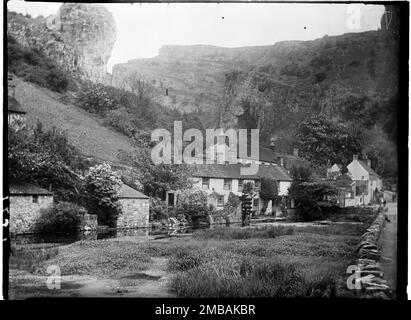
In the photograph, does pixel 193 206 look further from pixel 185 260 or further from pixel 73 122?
pixel 73 122

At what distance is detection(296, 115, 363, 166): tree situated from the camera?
22.1 ft

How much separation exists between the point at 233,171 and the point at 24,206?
2726 mm

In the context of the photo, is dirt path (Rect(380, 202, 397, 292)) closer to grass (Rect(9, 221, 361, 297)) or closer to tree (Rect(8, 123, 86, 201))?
grass (Rect(9, 221, 361, 297))

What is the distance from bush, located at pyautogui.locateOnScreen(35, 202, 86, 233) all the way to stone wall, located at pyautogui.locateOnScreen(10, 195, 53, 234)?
78 mm

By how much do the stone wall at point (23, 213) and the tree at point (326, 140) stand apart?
143 inches

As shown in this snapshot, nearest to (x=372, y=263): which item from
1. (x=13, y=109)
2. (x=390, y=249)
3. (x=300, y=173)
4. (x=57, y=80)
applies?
(x=390, y=249)

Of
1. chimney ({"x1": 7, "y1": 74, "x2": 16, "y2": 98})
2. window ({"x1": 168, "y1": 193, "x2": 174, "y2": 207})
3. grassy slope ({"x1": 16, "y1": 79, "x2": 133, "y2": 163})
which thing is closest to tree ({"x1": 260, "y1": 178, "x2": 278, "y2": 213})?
window ({"x1": 168, "y1": 193, "x2": 174, "y2": 207})

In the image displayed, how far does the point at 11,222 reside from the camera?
247 inches

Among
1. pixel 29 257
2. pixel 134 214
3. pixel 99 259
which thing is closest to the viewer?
pixel 29 257

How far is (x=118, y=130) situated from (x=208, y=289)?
2421mm

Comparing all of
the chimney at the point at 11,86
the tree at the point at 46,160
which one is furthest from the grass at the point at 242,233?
the chimney at the point at 11,86

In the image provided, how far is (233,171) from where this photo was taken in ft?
22.2

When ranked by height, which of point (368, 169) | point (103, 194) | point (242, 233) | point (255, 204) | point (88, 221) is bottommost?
point (242, 233)

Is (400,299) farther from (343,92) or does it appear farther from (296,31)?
(296,31)
